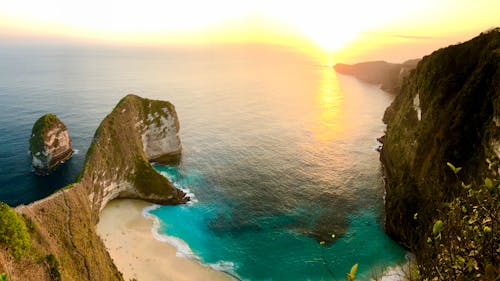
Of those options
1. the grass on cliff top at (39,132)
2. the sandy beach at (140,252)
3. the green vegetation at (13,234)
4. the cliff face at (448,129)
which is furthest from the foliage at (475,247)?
the grass on cliff top at (39,132)

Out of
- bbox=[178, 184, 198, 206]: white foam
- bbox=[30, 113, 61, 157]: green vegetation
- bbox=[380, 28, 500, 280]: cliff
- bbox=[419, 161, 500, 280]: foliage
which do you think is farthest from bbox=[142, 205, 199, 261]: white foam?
bbox=[419, 161, 500, 280]: foliage

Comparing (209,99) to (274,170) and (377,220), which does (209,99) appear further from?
(377,220)

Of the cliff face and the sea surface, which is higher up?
the cliff face

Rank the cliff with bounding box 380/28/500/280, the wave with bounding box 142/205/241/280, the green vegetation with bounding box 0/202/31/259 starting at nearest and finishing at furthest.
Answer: the green vegetation with bounding box 0/202/31/259 → the cliff with bounding box 380/28/500/280 → the wave with bounding box 142/205/241/280

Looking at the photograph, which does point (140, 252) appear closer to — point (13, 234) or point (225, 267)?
point (225, 267)

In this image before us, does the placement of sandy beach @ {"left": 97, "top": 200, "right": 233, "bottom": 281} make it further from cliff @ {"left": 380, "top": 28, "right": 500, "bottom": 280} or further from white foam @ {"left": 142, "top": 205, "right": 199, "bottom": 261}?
cliff @ {"left": 380, "top": 28, "right": 500, "bottom": 280}
